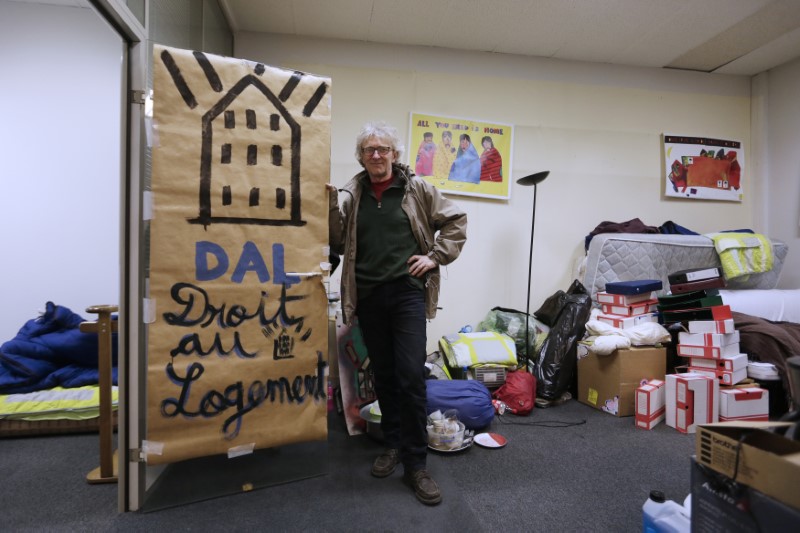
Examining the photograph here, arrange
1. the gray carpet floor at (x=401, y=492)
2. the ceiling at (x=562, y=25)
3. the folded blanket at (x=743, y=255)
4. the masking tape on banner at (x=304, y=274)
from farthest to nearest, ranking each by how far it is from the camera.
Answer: the folded blanket at (x=743, y=255), the ceiling at (x=562, y=25), the masking tape on banner at (x=304, y=274), the gray carpet floor at (x=401, y=492)

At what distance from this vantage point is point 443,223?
1726 millimetres

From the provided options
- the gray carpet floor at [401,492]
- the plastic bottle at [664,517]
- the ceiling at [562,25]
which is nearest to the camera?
the plastic bottle at [664,517]

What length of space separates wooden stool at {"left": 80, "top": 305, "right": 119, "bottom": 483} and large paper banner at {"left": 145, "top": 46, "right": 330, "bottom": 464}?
0.36m

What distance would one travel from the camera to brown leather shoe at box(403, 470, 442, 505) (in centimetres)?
145

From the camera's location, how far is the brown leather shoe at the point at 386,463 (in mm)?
1634

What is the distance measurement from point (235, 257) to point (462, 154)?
215 cm

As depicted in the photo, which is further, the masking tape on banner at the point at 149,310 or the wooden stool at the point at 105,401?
the wooden stool at the point at 105,401

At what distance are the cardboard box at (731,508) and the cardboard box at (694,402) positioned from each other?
1528mm

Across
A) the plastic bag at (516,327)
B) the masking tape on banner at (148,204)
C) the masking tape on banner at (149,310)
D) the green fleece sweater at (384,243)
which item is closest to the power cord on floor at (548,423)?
the plastic bag at (516,327)

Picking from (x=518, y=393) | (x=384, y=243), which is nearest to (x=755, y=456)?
(x=384, y=243)

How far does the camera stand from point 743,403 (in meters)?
2.14

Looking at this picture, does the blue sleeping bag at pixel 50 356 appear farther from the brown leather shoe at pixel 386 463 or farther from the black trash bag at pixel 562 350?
the black trash bag at pixel 562 350

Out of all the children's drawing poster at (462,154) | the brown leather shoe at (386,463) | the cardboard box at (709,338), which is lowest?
the brown leather shoe at (386,463)

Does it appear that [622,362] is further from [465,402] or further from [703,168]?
[703,168]
